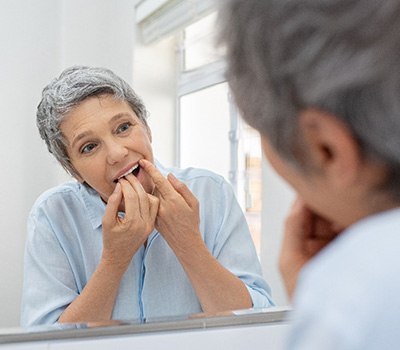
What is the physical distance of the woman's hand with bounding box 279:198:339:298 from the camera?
33 centimetres

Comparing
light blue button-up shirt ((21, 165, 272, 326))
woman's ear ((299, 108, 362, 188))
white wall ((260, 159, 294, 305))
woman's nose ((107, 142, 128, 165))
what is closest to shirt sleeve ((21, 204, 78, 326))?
light blue button-up shirt ((21, 165, 272, 326))

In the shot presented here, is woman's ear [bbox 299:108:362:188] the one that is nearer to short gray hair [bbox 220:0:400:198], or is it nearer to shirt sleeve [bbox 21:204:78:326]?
short gray hair [bbox 220:0:400:198]

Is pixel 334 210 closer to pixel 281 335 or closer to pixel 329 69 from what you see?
pixel 329 69

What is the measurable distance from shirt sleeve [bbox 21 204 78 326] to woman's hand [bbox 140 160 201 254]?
111 mm

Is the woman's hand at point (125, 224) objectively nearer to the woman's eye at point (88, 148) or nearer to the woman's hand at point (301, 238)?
the woman's eye at point (88, 148)

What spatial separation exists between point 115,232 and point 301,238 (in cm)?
29

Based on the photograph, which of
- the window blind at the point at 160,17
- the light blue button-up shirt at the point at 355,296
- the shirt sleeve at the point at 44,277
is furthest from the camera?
the window blind at the point at 160,17

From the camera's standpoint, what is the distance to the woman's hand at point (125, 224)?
59cm

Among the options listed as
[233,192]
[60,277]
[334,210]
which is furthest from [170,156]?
[334,210]

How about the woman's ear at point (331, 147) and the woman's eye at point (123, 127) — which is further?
the woman's eye at point (123, 127)

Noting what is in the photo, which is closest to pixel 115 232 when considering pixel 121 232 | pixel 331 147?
pixel 121 232

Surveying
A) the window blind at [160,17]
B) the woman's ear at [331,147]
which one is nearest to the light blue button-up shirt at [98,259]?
the window blind at [160,17]

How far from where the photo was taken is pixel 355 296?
0.19 m

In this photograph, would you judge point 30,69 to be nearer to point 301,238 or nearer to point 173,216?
point 173,216
